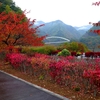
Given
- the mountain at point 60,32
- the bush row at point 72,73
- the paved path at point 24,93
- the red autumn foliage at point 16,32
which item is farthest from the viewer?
the mountain at point 60,32

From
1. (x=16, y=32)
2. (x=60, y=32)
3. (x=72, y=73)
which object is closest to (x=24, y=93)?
(x=72, y=73)

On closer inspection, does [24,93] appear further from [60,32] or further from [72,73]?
[60,32]

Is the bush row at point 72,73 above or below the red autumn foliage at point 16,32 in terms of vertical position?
below

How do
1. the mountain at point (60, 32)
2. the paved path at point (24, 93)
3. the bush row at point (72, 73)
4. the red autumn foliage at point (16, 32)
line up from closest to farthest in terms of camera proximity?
the paved path at point (24, 93) < the bush row at point (72, 73) < the red autumn foliage at point (16, 32) < the mountain at point (60, 32)

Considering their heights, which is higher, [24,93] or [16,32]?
[16,32]

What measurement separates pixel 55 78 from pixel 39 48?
1414 centimetres

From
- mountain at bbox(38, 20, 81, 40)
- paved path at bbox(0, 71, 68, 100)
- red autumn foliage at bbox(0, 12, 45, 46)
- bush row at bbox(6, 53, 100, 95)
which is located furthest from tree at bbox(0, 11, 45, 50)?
mountain at bbox(38, 20, 81, 40)

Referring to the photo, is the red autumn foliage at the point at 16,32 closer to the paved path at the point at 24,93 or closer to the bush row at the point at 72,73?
the bush row at the point at 72,73

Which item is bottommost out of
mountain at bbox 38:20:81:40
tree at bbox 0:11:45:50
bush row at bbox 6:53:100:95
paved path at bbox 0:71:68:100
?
paved path at bbox 0:71:68:100

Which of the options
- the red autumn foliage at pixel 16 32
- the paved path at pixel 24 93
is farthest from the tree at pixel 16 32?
the paved path at pixel 24 93

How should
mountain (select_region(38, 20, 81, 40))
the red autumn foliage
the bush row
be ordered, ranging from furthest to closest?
mountain (select_region(38, 20, 81, 40)) < the red autumn foliage < the bush row

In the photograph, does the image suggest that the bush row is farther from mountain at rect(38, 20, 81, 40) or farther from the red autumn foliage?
mountain at rect(38, 20, 81, 40)

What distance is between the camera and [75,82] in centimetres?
773

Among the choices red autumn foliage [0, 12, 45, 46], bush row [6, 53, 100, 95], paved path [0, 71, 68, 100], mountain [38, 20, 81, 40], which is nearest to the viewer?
paved path [0, 71, 68, 100]
